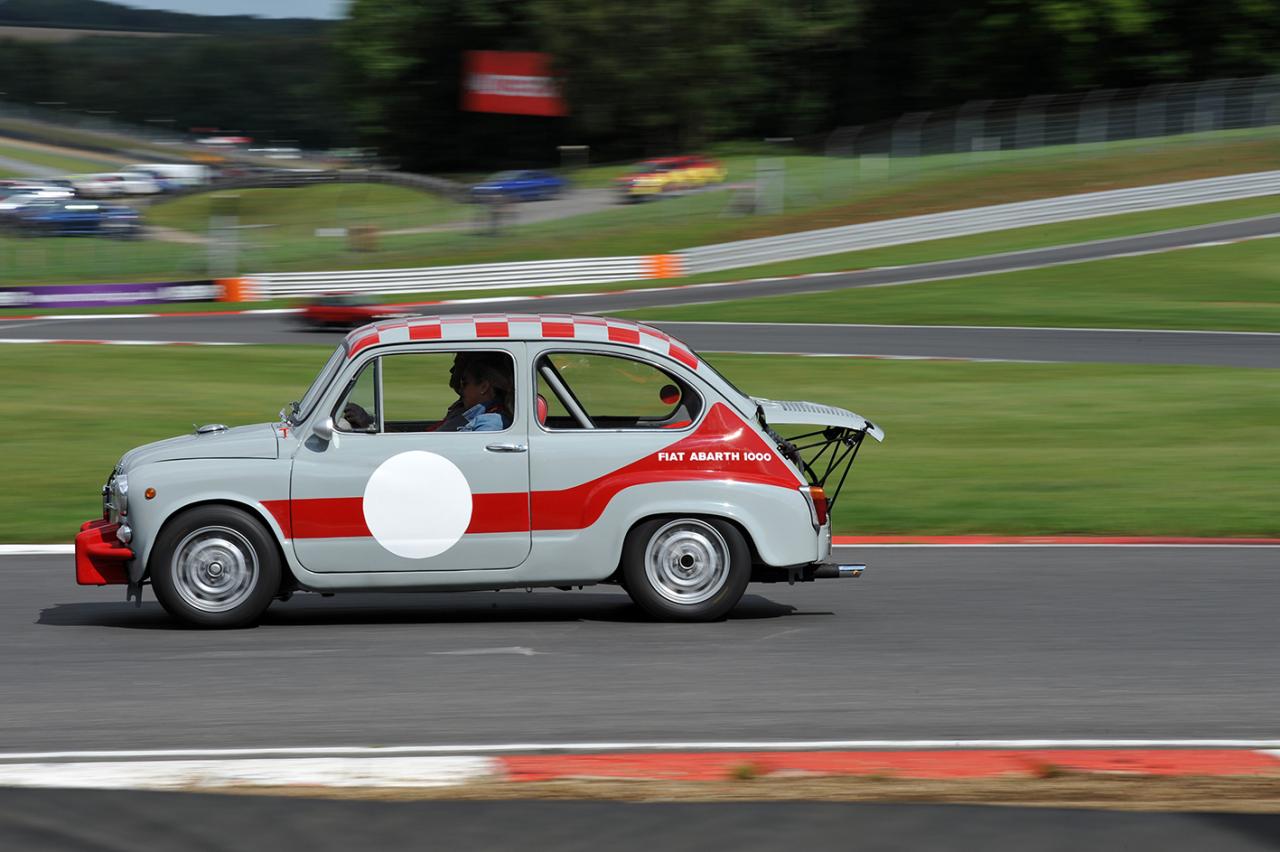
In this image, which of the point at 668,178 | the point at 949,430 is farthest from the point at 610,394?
the point at 668,178

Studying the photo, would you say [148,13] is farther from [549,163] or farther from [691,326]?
[691,326]

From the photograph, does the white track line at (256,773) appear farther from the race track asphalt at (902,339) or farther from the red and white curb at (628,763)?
the race track asphalt at (902,339)

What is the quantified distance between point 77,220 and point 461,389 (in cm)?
4273

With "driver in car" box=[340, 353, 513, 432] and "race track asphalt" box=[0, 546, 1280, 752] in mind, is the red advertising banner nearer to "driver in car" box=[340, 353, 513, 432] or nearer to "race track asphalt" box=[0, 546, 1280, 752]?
"race track asphalt" box=[0, 546, 1280, 752]

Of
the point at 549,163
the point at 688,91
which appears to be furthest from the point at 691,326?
the point at 549,163

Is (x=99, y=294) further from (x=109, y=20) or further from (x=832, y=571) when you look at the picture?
(x=109, y=20)

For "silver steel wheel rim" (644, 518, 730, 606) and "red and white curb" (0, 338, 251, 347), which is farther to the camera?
"red and white curb" (0, 338, 251, 347)

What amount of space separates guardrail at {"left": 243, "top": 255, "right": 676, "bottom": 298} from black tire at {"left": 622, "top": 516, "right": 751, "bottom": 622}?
94.3 ft

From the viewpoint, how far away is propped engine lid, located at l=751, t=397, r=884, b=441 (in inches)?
311

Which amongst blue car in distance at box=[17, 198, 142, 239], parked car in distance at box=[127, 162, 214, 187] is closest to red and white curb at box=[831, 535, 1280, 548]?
blue car in distance at box=[17, 198, 142, 239]

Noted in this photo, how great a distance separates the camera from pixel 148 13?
149 meters

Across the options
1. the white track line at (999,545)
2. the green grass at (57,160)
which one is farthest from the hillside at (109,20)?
the white track line at (999,545)

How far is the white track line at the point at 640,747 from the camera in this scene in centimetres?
559

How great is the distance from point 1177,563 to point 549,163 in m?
59.8
